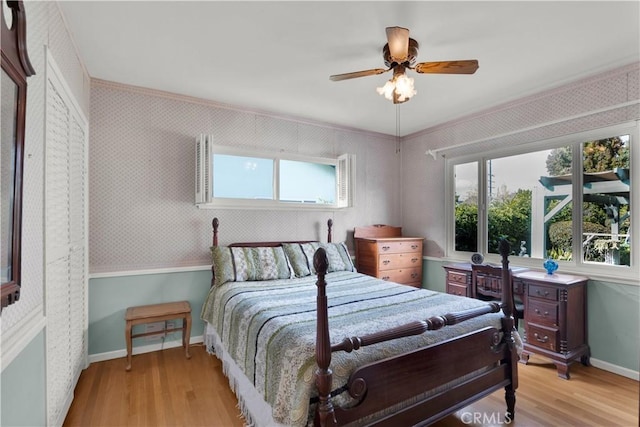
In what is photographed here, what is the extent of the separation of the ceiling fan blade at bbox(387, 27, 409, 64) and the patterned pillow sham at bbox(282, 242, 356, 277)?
211 cm

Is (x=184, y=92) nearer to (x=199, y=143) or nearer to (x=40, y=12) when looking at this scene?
(x=199, y=143)

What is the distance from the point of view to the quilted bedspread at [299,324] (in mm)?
1502

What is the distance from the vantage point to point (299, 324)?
1806 millimetres

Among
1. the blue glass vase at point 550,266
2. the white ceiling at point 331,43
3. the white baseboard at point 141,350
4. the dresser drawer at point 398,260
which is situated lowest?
the white baseboard at point 141,350

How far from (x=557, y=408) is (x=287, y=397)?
1.98 meters

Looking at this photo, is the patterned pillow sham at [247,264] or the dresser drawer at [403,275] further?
the dresser drawer at [403,275]

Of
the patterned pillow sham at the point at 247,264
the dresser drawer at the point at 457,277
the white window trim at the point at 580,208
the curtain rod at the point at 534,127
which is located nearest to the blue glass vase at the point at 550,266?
the white window trim at the point at 580,208

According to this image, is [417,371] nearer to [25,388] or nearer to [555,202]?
[25,388]

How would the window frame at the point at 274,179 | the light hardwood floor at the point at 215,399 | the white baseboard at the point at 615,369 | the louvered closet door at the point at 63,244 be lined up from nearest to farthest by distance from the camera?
1. the louvered closet door at the point at 63,244
2. the light hardwood floor at the point at 215,399
3. the white baseboard at the point at 615,369
4. the window frame at the point at 274,179

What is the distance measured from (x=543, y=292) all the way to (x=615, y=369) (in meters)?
0.83

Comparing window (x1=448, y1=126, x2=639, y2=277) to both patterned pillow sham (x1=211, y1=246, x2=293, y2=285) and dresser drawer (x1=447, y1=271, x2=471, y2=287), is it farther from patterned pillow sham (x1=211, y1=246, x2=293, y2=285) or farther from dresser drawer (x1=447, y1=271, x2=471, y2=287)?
patterned pillow sham (x1=211, y1=246, x2=293, y2=285)

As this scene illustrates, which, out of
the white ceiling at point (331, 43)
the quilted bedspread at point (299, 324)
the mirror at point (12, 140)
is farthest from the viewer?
the white ceiling at point (331, 43)

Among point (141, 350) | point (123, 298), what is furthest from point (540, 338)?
point (123, 298)

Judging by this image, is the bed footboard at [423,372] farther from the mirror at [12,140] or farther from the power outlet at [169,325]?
the power outlet at [169,325]
